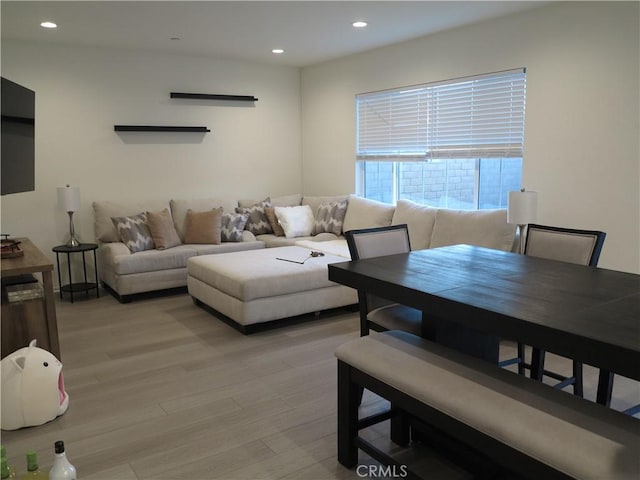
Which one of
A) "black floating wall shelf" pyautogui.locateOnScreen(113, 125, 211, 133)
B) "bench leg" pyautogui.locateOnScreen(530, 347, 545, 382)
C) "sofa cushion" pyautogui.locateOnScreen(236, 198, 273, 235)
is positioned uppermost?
"black floating wall shelf" pyautogui.locateOnScreen(113, 125, 211, 133)

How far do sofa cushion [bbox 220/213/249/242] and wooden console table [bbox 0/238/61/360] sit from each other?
2.60 meters

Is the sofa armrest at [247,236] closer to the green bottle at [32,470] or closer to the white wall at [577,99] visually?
the white wall at [577,99]

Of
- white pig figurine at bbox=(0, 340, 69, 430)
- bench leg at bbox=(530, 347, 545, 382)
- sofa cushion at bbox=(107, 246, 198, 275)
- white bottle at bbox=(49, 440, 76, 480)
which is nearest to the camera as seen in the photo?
white bottle at bbox=(49, 440, 76, 480)

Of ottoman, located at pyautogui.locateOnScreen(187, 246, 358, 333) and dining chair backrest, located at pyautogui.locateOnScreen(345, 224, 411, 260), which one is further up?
dining chair backrest, located at pyautogui.locateOnScreen(345, 224, 411, 260)

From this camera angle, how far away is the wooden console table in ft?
9.29

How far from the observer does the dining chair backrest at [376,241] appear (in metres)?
2.88

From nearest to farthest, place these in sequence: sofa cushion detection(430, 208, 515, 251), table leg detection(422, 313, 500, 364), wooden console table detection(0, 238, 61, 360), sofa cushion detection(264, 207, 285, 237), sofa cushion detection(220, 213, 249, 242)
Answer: table leg detection(422, 313, 500, 364), wooden console table detection(0, 238, 61, 360), sofa cushion detection(430, 208, 515, 251), sofa cushion detection(220, 213, 249, 242), sofa cushion detection(264, 207, 285, 237)

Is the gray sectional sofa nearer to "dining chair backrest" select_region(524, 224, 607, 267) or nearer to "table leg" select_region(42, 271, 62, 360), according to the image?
"dining chair backrest" select_region(524, 224, 607, 267)

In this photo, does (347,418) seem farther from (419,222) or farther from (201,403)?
(419,222)

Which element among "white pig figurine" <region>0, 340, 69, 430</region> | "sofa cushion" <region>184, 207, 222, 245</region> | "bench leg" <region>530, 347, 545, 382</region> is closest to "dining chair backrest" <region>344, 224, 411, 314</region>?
"bench leg" <region>530, 347, 545, 382</region>

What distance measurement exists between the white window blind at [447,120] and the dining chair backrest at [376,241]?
5.77 feet

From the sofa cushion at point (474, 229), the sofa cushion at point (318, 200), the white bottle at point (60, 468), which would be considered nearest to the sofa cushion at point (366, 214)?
the sofa cushion at point (318, 200)

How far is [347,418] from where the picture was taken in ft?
7.15

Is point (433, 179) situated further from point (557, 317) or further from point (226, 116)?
point (557, 317)
